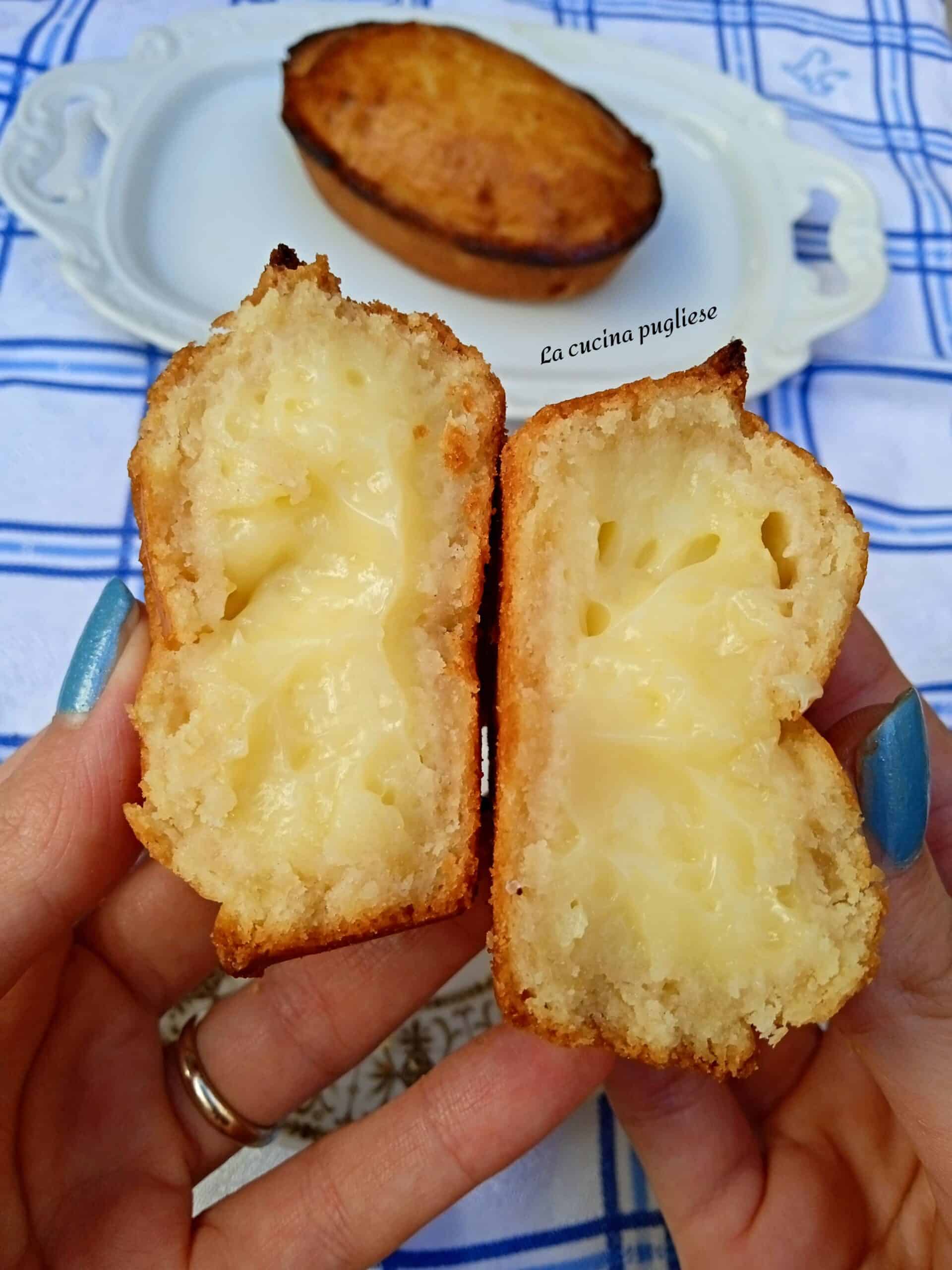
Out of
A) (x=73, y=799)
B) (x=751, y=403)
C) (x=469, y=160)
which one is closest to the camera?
(x=73, y=799)

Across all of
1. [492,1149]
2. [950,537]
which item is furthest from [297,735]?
[950,537]

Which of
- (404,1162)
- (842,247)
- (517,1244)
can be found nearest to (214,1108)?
(404,1162)

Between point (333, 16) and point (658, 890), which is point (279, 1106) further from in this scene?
point (333, 16)

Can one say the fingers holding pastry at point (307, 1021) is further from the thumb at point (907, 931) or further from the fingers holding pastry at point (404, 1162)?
the thumb at point (907, 931)

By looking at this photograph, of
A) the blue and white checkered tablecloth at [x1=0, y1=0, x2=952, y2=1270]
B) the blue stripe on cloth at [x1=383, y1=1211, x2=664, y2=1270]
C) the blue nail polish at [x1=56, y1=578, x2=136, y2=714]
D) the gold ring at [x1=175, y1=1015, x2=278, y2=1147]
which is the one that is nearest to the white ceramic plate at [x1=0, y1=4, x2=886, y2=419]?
the blue and white checkered tablecloth at [x1=0, y1=0, x2=952, y2=1270]

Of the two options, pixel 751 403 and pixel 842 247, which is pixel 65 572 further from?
pixel 842 247

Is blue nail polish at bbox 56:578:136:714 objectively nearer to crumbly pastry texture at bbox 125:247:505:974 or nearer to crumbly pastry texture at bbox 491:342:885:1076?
crumbly pastry texture at bbox 125:247:505:974

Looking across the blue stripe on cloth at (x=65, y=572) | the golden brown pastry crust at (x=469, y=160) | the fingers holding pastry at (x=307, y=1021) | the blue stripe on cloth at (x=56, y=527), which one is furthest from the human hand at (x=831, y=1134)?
the blue stripe on cloth at (x=56, y=527)
